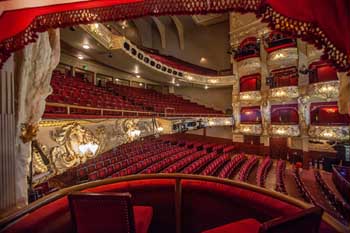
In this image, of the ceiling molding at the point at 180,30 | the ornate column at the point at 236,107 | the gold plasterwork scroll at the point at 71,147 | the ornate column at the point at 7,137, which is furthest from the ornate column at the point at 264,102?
the ornate column at the point at 7,137

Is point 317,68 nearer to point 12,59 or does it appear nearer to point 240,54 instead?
point 240,54

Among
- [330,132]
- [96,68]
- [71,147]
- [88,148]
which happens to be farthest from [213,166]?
[96,68]

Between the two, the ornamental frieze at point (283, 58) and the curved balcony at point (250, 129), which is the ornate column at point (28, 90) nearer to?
the ornamental frieze at point (283, 58)

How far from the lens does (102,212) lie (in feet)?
2.77

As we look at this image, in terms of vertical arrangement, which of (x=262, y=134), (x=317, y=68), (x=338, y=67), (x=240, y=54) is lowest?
(x=262, y=134)

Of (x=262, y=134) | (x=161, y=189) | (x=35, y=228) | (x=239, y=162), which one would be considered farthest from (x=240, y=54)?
(x=35, y=228)

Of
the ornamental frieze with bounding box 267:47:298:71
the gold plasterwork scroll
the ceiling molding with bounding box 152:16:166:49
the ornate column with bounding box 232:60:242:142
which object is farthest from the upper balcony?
the gold plasterwork scroll

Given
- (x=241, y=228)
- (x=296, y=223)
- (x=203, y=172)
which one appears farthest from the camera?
(x=203, y=172)

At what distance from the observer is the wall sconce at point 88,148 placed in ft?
9.11

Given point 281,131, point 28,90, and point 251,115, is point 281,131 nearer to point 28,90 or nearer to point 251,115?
point 251,115

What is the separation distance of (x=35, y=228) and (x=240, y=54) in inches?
413

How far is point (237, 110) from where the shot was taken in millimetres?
10102

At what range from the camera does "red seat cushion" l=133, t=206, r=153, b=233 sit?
100cm

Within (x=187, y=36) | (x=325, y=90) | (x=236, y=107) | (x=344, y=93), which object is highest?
(x=187, y=36)
